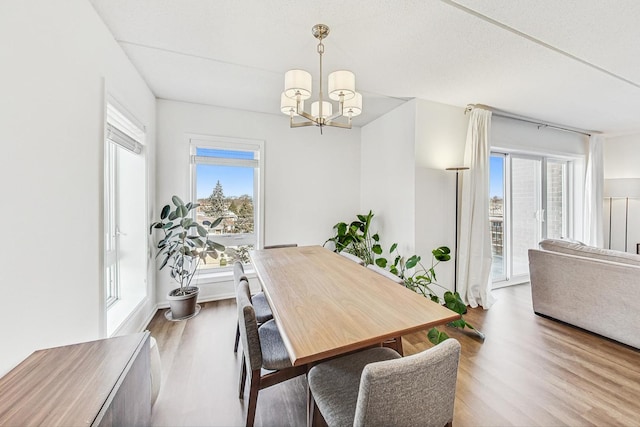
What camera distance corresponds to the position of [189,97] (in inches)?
117

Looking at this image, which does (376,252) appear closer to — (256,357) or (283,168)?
(283,168)

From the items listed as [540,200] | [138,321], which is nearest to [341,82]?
[138,321]

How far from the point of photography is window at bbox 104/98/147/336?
2.33 meters

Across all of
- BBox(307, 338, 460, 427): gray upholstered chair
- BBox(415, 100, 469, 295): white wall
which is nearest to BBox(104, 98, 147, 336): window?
BBox(307, 338, 460, 427): gray upholstered chair

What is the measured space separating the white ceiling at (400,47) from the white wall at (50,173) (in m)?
0.49

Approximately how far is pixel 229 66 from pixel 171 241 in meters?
1.96

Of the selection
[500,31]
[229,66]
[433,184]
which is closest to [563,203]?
[433,184]

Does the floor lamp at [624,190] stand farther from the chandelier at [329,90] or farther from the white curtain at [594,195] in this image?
the chandelier at [329,90]

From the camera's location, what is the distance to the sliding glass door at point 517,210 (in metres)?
3.79

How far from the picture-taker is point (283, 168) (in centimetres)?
357

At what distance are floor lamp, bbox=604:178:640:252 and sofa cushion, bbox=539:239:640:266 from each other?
2673mm

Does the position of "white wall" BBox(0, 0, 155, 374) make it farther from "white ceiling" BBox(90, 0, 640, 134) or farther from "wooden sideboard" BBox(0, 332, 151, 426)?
"white ceiling" BBox(90, 0, 640, 134)

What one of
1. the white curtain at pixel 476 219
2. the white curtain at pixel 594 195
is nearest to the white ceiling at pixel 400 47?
the white curtain at pixel 476 219

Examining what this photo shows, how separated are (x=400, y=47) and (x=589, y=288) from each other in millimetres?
2904
